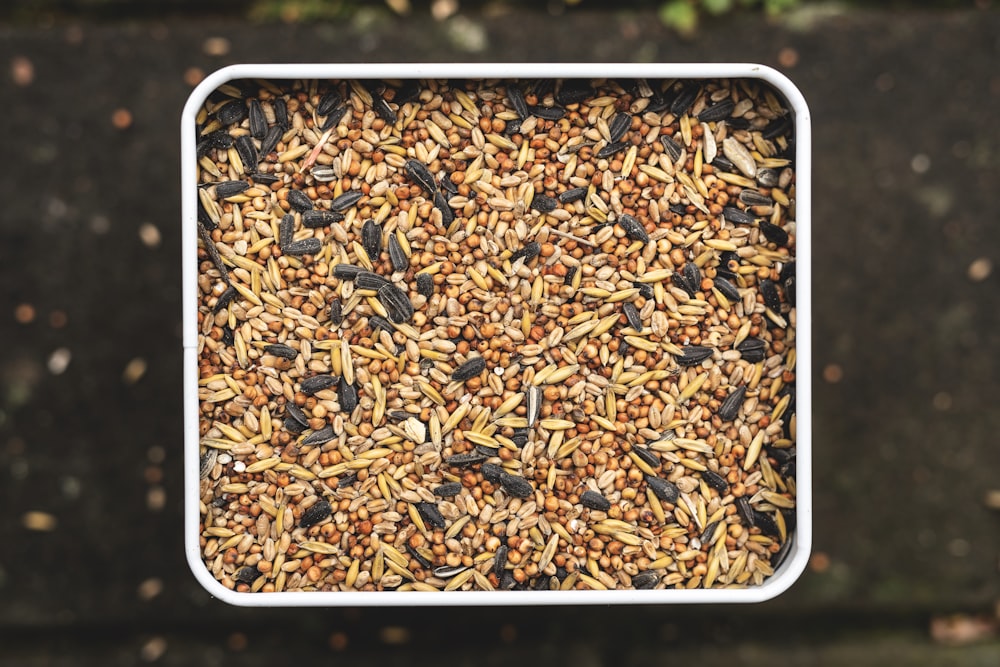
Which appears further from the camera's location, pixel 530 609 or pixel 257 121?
pixel 530 609

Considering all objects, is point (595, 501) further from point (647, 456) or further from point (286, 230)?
point (286, 230)

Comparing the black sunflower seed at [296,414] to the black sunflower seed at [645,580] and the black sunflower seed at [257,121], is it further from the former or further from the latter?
the black sunflower seed at [645,580]

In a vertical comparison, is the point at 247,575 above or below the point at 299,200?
below

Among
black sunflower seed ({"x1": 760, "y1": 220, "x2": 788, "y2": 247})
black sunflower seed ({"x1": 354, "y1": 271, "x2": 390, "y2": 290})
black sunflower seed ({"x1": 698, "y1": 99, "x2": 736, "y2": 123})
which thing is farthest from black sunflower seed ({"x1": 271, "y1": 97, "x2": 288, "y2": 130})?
black sunflower seed ({"x1": 760, "y1": 220, "x2": 788, "y2": 247})

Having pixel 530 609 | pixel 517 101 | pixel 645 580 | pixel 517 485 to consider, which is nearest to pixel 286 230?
pixel 517 101
